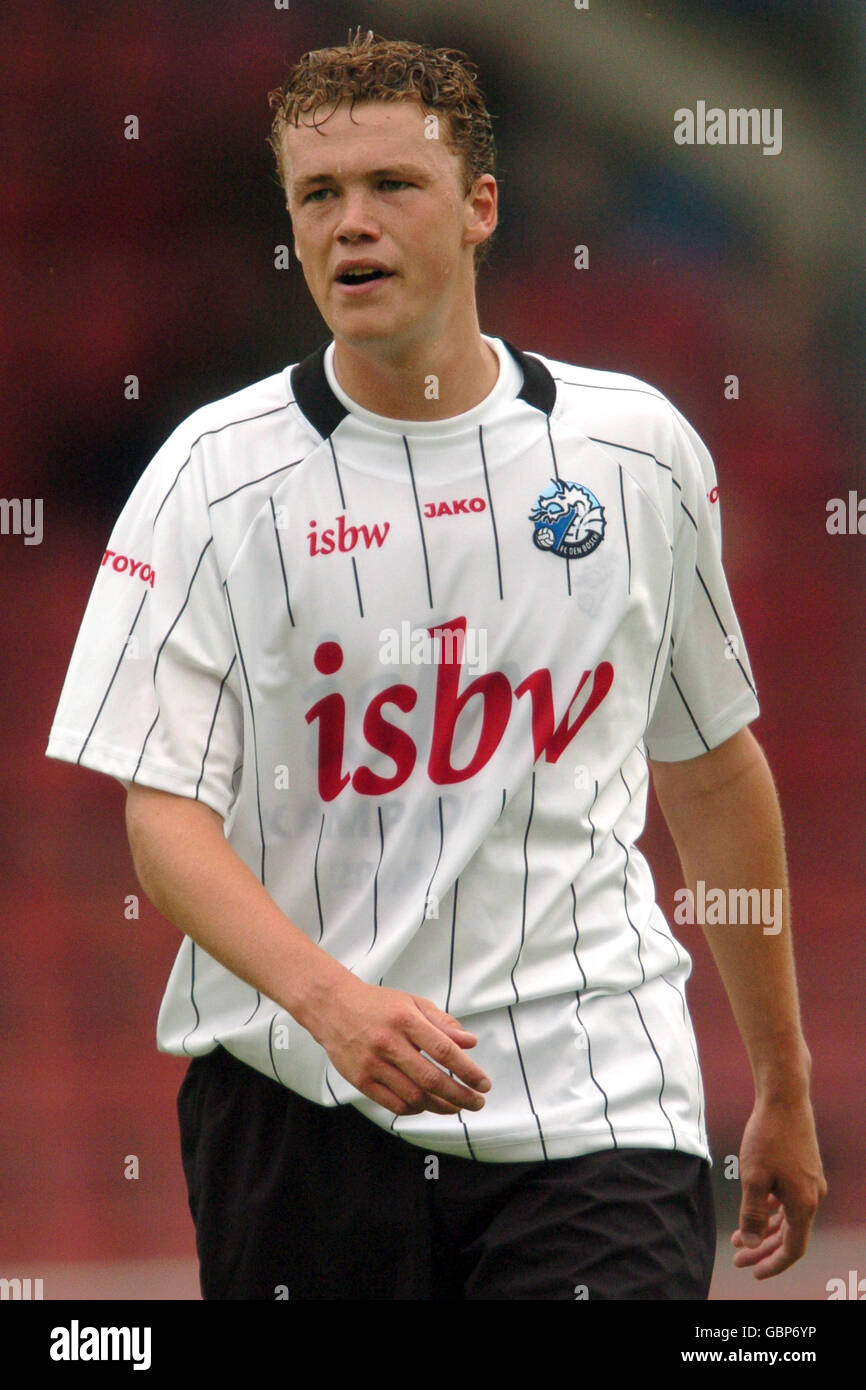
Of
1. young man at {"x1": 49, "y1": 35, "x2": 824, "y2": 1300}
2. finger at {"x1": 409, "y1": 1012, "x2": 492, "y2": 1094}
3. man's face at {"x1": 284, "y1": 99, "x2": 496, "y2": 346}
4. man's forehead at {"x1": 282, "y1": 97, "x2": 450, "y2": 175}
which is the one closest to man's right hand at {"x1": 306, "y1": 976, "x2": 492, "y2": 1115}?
finger at {"x1": 409, "y1": 1012, "x2": 492, "y2": 1094}

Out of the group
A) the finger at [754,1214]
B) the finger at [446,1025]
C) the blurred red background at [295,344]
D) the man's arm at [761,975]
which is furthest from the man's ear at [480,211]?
the blurred red background at [295,344]

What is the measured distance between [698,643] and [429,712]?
1.37 ft

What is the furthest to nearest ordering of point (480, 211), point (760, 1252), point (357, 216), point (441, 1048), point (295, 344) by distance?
1. point (295, 344)
2. point (760, 1252)
3. point (480, 211)
4. point (357, 216)
5. point (441, 1048)

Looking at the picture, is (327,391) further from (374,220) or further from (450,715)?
(450,715)

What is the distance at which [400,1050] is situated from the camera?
6.65ft

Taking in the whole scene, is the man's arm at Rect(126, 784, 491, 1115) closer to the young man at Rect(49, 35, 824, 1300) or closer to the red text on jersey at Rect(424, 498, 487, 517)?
the young man at Rect(49, 35, 824, 1300)

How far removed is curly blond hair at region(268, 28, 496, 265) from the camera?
2.39 m

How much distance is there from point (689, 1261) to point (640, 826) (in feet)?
1.74

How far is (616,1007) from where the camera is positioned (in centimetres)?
238

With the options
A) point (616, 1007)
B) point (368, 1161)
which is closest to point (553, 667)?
point (616, 1007)

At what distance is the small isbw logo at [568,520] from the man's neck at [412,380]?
159mm

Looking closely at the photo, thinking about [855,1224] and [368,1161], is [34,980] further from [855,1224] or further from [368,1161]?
[368,1161]

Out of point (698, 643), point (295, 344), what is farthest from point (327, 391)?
point (295, 344)

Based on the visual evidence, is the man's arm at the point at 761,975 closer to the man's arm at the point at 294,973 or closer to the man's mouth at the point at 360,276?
the man's arm at the point at 294,973
